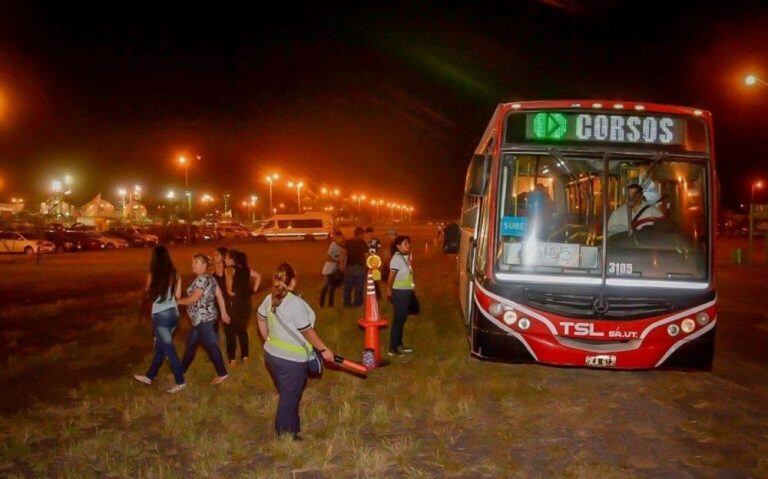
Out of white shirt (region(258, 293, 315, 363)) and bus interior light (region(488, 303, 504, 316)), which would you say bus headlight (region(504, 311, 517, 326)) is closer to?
bus interior light (region(488, 303, 504, 316))

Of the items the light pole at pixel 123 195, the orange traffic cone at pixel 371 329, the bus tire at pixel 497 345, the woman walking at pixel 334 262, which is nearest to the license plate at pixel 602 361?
the bus tire at pixel 497 345

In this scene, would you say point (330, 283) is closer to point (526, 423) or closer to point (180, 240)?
point (526, 423)

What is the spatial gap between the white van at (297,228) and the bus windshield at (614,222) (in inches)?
1830

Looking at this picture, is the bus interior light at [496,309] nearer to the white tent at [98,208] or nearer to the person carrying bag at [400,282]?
the person carrying bag at [400,282]

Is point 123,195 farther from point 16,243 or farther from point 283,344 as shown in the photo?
point 283,344

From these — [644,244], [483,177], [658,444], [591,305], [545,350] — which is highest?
[483,177]

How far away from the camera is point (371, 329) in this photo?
8.80 metres

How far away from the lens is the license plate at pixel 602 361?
717 cm

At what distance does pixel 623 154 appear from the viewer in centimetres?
735

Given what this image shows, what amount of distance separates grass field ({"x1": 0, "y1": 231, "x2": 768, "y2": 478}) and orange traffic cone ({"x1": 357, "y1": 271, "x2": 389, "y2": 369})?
223 millimetres

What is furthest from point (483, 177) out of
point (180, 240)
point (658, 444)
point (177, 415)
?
point (180, 240)

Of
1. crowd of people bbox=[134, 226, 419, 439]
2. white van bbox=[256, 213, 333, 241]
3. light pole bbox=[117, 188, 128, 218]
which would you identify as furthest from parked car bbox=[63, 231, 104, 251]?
light pole bbox=[117, 188, 128, 218]

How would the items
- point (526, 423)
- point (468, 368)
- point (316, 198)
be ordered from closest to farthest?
1. point (526, 423)
2. point (468, 368)
3. point (316, 198)

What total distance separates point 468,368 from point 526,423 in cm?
238
